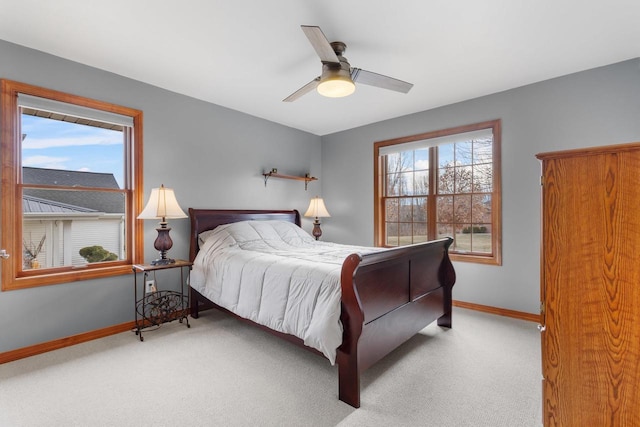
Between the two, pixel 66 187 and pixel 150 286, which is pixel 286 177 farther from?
pixel 66 187

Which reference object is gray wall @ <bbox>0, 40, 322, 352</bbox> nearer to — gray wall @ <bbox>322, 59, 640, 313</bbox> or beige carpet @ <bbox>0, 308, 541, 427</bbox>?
beige carpet @ <bbox>0, 308, 541, 427</bbox>

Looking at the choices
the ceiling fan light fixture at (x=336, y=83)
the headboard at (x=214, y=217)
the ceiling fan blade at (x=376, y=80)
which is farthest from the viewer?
the headboard at (x=214, y=217)

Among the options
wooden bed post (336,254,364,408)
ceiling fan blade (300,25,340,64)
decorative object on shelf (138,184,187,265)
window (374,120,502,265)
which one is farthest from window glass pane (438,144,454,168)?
decorative object on shelf (138,184,187,265)

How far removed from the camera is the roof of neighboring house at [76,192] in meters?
2.64

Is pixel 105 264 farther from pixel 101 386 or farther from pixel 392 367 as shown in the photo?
pixel 392 367

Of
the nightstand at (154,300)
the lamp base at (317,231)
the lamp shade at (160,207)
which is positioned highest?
the lamp shade at (160,207)

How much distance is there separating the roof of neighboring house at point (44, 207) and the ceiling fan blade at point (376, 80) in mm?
2875

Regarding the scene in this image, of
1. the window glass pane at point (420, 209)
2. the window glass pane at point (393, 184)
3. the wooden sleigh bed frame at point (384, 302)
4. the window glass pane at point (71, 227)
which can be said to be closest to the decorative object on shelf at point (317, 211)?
the window glass pane at point (393, 184)

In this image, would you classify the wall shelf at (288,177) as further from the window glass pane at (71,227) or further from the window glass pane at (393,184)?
the window glass pane at (71,227)

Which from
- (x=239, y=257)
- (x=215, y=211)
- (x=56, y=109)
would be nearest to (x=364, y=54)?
(x=239, y=257)

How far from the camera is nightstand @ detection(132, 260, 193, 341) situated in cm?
299

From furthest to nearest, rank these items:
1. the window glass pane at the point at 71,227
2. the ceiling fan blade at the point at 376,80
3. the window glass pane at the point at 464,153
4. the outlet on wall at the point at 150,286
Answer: the window glass pane at the point at 464,153
the outlet on wall at the point at 150,286
the window glass pane at the point at 71,227
the ceiling fan blade at the point at 376,80

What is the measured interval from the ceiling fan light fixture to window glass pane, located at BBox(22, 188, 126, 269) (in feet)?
7.87

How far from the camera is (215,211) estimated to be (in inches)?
147
